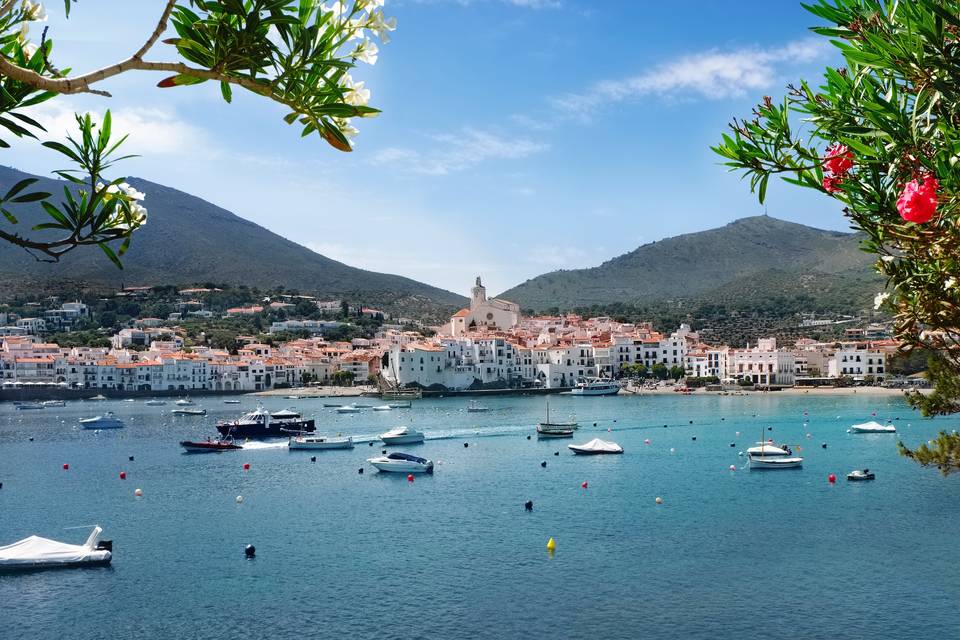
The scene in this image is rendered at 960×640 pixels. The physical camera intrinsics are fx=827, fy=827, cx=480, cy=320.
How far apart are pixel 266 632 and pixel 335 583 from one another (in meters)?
2.95

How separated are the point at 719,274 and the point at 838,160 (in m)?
181

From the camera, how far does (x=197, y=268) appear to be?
17275cm

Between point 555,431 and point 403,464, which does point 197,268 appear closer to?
point 555,431

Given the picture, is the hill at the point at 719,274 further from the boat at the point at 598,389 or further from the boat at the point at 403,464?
the boat at the point at 403,464

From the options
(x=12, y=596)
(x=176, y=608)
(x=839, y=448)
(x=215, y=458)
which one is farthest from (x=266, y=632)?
(x=839, y=448)

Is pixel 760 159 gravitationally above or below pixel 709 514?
above

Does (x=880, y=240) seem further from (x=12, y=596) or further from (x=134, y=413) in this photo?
(x=134, y=413)

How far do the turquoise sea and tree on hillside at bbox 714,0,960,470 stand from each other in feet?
38.3

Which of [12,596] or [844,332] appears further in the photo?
[844,332]

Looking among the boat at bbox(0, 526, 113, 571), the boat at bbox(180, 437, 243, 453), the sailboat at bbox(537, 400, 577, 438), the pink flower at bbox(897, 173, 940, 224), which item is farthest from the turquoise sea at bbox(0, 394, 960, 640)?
the pink flower at bbox(897, 173, 940, 224)

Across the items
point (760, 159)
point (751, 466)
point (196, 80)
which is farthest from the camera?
point (751, 466)

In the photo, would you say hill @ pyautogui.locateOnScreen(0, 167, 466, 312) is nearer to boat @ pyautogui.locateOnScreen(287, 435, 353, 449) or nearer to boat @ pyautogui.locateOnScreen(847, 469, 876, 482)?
boat @ pyautogui.locateOnScreen(287, 435, 353, 449)

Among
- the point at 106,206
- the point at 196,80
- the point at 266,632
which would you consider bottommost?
the point at 266,632

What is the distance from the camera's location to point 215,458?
38.4 metres
